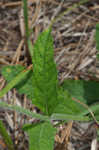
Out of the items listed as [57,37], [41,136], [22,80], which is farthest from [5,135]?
[57,37]

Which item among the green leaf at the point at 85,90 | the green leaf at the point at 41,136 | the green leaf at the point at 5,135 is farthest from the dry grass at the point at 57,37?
the green leaf at the point at 41,136

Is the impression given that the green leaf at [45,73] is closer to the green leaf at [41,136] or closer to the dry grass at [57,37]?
the green leaf at [41,136]

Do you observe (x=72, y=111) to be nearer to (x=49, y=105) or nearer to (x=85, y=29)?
(x=49, y=105)

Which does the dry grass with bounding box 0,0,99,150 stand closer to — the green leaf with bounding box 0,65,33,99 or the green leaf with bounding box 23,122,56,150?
the green leaf with bounding box 0,65,33,99

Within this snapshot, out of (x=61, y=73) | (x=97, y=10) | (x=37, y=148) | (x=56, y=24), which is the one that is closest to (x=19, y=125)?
(x=61, y=73)

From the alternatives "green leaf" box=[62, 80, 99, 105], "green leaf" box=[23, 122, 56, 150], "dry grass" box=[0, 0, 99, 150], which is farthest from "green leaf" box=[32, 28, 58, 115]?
"dry grass" box=[0, 0, 99, 150]

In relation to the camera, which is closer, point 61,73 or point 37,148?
point 37,148

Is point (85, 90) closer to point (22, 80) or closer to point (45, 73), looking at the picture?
point (22, 80)
